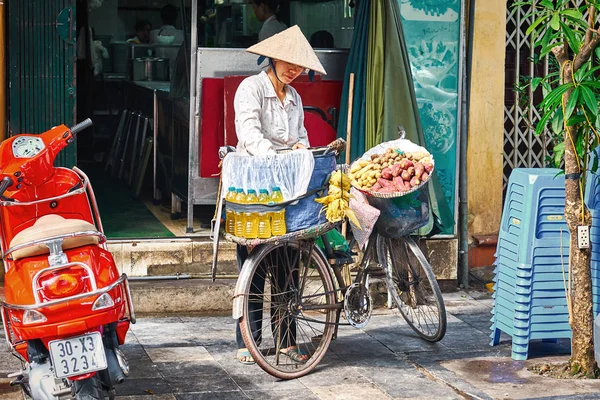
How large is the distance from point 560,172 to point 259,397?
2406 mm

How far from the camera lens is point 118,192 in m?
11.0

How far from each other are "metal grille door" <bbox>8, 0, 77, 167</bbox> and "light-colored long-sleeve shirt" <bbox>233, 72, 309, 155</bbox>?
1.94 m

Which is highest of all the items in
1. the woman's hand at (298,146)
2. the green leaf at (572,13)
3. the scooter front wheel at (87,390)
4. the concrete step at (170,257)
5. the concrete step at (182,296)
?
the green leaf at (572,13)

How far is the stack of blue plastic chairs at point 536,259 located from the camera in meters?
6.54

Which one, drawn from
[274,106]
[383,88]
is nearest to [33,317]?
[274,106]

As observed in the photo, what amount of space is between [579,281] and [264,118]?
2.22 metres

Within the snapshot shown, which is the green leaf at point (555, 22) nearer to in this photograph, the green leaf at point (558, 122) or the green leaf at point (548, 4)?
the green leaf at point (548, 4)

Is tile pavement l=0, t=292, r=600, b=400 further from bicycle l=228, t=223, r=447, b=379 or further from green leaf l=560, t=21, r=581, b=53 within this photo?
green leaf l=560, t=21, r=581, b=53

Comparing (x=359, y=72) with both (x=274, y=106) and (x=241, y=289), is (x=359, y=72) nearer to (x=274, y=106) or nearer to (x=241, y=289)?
(x=274, y=106)

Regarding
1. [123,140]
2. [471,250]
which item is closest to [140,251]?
[471,250]

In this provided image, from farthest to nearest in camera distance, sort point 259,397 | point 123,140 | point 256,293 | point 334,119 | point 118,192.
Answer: point 123,140 < point 118,192 < point 334,119 < point 256,293 < point 259,397

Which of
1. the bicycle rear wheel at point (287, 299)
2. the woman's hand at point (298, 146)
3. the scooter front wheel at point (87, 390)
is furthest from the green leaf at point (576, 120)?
the scooter front wheel at point (87, 390)

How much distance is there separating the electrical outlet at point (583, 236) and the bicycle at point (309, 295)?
3.41 ft

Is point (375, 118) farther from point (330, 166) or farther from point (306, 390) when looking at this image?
point (306, 390)
